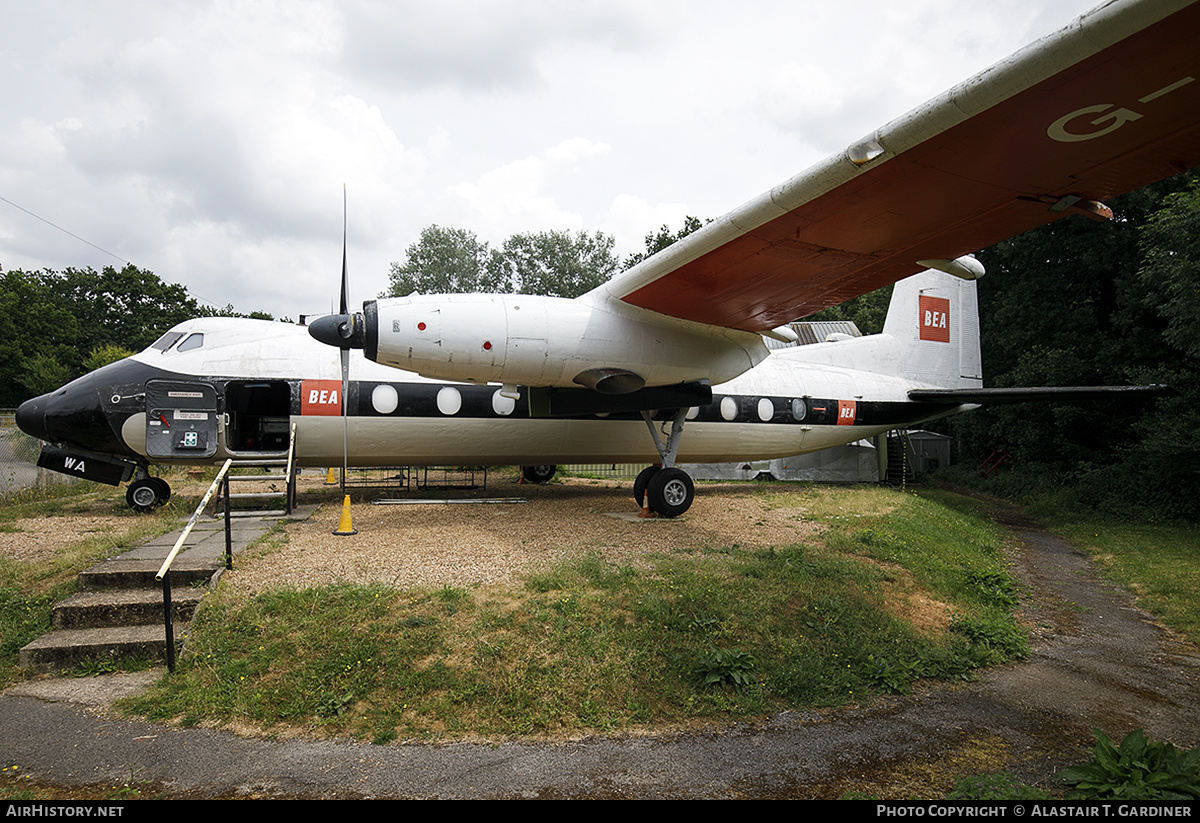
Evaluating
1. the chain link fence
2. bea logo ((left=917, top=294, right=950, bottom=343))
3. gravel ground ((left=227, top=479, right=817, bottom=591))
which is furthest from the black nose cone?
bea logo ((left=917, top=294, right=950, bottom=343))

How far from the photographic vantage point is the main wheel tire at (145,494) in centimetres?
1071

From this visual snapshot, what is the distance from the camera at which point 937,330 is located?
16812mm

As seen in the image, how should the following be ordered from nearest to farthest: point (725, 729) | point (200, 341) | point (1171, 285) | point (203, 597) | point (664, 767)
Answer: point (664, 767) < point (725, 729) < point (203, 597) < point (200, 341) < point (1171, 285)

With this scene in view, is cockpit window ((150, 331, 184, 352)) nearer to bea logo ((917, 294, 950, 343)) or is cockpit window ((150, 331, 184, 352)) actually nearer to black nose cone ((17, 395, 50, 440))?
black nose cone ((17, 395, 50, 440))

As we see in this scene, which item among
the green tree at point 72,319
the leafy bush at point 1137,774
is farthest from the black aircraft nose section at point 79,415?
the green tree at point 72,319

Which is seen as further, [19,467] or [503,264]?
[503,264]

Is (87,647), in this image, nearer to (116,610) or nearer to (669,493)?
(116,610)

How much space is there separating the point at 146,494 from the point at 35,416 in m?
2.02

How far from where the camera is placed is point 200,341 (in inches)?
433

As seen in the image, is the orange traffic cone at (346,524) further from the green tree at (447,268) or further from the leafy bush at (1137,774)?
the green tree at (447,268)

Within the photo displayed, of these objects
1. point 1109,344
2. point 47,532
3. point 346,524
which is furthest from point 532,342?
point 1109,344

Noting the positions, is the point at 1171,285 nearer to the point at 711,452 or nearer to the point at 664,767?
the point at 711,452
